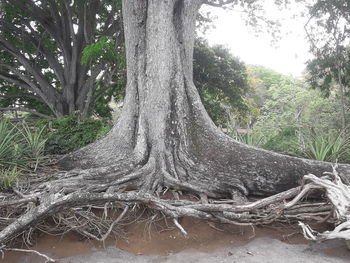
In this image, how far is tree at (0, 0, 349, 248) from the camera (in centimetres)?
418

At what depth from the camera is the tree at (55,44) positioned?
12.5 m

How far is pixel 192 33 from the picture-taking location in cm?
636

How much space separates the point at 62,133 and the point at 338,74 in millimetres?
8957

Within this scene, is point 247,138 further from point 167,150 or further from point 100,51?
point 100,51

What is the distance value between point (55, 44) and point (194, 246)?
14.3 meters

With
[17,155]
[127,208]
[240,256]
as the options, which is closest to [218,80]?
[17,155]

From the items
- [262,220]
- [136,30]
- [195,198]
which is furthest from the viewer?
[136,30]

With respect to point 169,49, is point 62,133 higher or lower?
lower

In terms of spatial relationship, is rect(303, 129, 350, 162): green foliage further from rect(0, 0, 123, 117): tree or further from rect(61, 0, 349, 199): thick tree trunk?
rect(0, 0, 123, 117): tree

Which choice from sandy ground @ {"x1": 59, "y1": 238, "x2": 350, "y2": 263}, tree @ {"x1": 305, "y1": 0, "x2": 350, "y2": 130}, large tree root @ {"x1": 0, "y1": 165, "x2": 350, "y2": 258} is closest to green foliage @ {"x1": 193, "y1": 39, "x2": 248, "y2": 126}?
tree @ {"x1": 305, "y1": 0, "x2": 350, "y2": 130}

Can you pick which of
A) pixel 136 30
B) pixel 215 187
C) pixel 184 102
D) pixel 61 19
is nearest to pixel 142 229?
pixel 215 187

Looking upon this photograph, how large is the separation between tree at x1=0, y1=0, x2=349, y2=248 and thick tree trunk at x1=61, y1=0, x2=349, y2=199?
1 cm

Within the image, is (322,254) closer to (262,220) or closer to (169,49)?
(262,220)

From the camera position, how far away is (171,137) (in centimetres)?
518
